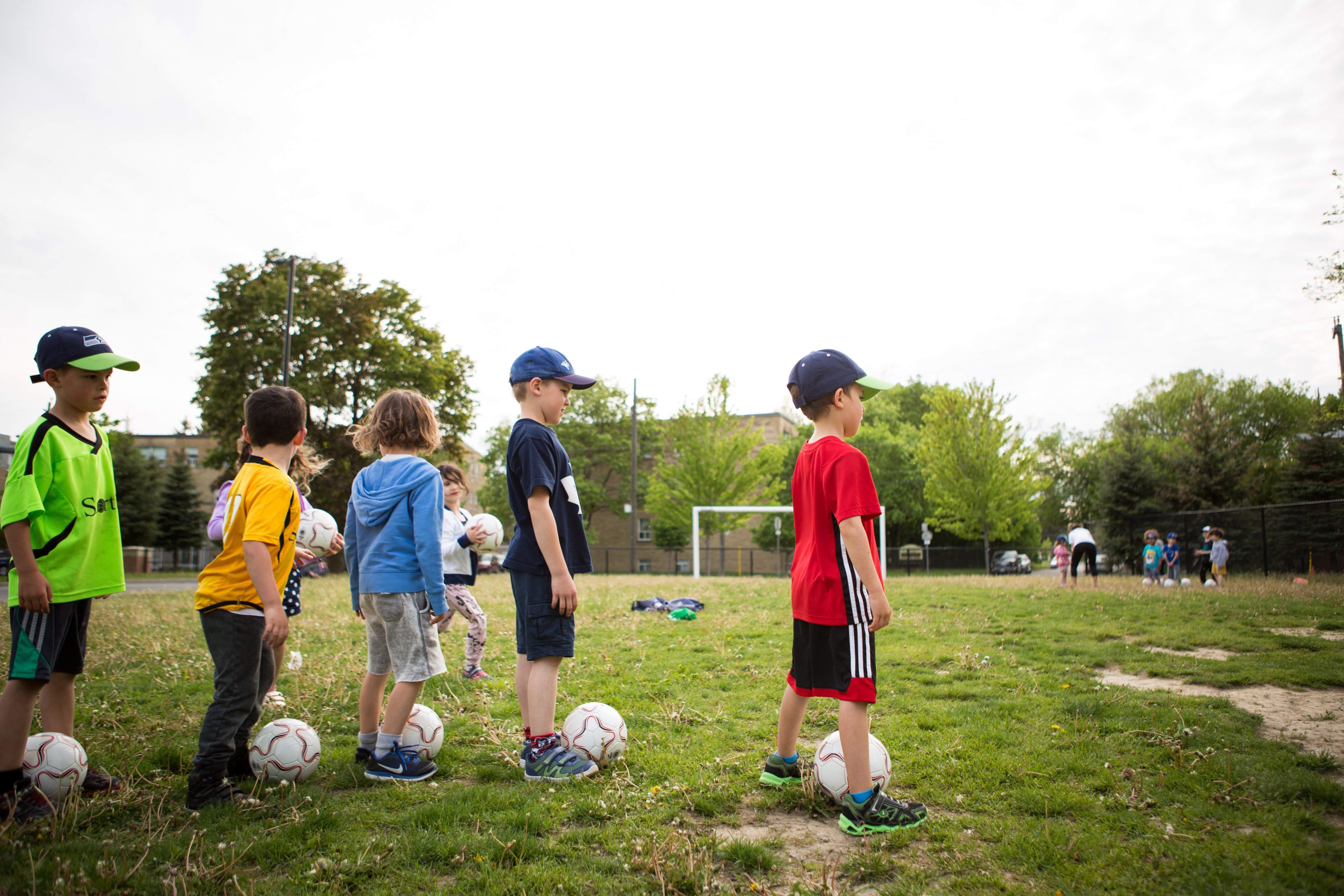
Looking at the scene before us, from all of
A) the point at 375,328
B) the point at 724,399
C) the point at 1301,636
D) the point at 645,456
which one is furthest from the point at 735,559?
the point at 1301,636

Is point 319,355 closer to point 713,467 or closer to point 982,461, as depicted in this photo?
point 713,467

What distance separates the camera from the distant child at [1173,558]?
22.1 m

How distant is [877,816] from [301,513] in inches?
141

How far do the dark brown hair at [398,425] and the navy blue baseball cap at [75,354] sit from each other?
1181 mm

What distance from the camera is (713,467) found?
40062mm

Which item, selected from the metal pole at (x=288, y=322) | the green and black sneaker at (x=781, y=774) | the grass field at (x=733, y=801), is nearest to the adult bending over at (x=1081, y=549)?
the grass field at (x=733, y=801)

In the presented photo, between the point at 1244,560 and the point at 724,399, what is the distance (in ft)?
81.5

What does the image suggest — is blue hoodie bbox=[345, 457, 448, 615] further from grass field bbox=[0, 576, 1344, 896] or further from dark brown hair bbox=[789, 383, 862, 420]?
dark brown hair bbox=[789, 383, 862, 420]

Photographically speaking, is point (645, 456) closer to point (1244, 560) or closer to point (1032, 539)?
point (1032, 539)

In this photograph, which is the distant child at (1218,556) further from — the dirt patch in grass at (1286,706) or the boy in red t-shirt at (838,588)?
the boy in red t-shirt at (838,588)

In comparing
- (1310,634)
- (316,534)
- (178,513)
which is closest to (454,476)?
(316,534)

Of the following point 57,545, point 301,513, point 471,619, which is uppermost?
→ point 301,513

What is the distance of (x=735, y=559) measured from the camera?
172ft

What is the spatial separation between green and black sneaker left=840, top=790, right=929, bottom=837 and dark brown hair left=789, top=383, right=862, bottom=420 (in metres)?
1.78
